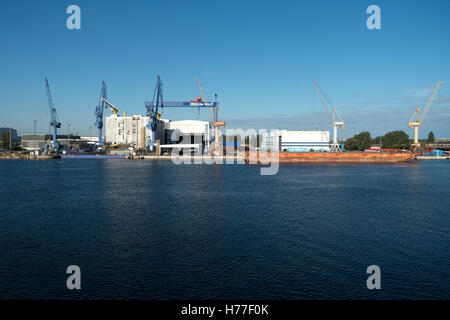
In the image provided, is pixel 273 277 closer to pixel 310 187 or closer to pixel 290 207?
pixel 290 207

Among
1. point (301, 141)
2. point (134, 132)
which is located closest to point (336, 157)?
point (301, 141)

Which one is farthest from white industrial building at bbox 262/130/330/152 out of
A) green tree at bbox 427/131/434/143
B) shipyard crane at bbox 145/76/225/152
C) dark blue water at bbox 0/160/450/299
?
dark blue water at bbox 0/160/450/299

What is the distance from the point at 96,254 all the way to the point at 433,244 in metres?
16.7

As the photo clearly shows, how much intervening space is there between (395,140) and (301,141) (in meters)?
55.8

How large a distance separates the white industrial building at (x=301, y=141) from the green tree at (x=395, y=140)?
44.8m

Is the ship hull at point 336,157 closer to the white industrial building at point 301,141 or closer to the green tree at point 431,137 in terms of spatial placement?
the white industrial building at point 301,141

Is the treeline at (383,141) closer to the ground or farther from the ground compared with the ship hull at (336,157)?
farther from the ground

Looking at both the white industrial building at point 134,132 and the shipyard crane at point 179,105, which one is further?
the white industrial building at point 134,132

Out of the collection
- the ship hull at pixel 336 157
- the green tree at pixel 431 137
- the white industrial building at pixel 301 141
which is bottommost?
the ship hull at pixel 336 157

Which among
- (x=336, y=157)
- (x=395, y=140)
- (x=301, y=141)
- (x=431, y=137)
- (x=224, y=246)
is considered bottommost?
(x=224, y=246)

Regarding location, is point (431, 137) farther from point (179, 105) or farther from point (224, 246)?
point (224, 246)

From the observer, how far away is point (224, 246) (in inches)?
682

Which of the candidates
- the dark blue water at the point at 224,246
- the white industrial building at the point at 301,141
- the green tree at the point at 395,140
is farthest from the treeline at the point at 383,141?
the dark blue water at the point at 224,246

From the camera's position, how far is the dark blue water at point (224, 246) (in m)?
12.7
